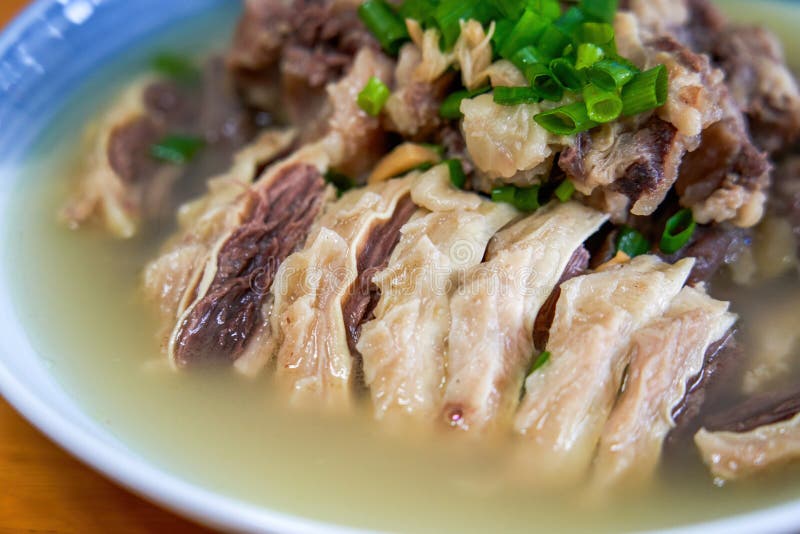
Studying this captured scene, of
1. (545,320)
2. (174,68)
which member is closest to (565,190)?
(545,320)

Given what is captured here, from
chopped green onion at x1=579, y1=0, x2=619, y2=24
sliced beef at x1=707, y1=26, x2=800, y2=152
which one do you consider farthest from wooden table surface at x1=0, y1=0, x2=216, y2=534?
sliced beef at x1=707, y1=26, x2=800, y2=152

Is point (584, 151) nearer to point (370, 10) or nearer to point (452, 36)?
point (452, 36)

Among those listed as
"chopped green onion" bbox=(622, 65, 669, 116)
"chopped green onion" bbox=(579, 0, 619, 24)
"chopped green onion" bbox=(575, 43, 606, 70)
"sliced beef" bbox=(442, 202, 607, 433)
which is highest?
"chopped green onion" bbox=(575, 43, 606, 70)

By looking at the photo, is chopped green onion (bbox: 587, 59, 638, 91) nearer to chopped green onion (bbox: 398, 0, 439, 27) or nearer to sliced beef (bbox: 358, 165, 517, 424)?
sliced beef (bbox: 358, 165, 517, 424)

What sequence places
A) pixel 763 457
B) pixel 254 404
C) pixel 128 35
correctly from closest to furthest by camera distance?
pixel 763 457, pixel 254 404, pixel 128 35

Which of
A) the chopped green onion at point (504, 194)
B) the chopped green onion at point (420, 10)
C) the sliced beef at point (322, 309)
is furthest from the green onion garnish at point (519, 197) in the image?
the chopped green onion at point (420, 10)

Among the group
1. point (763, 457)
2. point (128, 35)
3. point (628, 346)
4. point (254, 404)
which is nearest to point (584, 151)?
point (628, 346)
